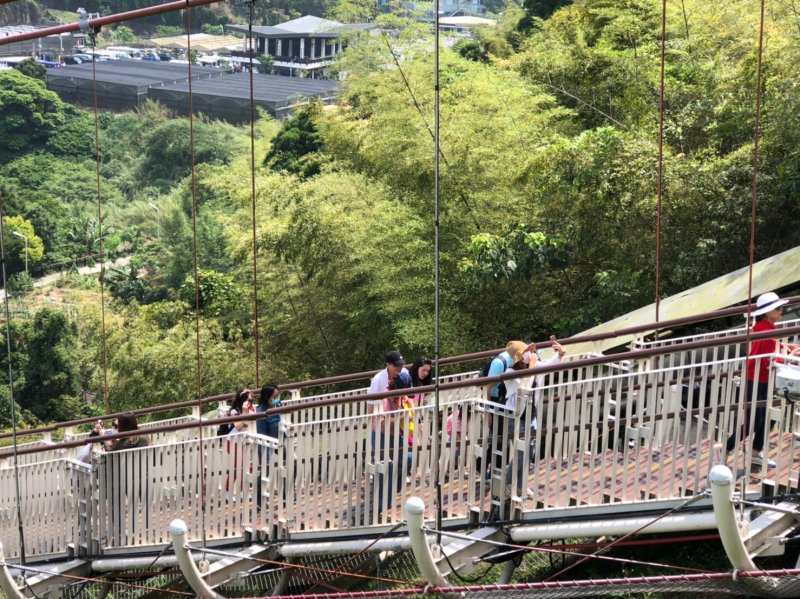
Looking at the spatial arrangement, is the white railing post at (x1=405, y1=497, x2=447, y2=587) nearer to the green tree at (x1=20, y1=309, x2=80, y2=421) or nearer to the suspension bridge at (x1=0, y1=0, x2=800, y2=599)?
the suspension bridge at (x1=0, y1=0, x2=800, y2=599)

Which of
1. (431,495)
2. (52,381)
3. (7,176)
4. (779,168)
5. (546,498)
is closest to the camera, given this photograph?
(546,498)

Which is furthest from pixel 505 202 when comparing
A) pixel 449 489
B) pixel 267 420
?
pixel 449 489

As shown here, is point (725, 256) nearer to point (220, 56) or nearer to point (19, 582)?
point (19, 582)

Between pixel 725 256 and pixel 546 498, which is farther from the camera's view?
pixel 725 256

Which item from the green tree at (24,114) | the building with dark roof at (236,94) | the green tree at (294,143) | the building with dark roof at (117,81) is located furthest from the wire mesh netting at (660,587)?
the building with dark roof at (117,81)

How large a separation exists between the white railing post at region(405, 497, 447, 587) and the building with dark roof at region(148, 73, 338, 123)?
60.3m

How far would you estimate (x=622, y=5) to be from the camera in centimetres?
1848

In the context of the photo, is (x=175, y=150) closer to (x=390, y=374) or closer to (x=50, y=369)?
(x=50, y=369)

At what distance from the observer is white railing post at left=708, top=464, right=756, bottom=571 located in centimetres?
421

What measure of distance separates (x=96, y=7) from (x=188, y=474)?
85646 mm

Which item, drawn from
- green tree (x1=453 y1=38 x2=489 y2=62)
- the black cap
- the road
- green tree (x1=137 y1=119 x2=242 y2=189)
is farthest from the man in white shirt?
green tree (x1=137 y1=119 x2=242 y2=189)

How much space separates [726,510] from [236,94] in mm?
71341

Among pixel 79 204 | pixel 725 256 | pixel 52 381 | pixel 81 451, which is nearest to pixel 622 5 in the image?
pixel 725 256

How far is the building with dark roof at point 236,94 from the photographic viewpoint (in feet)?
221
